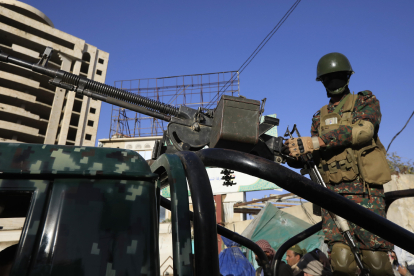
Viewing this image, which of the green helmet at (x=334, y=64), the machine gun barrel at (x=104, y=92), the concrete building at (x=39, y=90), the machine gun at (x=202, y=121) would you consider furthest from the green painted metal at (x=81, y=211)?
the concrete building at (x=39, y=90)

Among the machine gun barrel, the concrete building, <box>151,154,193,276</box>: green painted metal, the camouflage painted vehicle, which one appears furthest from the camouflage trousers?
the concrete building

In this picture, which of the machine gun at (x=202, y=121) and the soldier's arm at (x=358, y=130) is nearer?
the soldier's arm at (x=358, y=130)

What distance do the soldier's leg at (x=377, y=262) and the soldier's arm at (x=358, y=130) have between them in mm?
875

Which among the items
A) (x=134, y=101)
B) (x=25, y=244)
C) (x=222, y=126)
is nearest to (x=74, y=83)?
(x=134, y=101)

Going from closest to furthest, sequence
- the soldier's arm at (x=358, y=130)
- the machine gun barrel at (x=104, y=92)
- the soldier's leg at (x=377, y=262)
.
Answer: the soldier's leg at (x=377, y=262) < the soldier's arm at (x=358, y=130) < the machine gun barrel at (x=104, y=92)

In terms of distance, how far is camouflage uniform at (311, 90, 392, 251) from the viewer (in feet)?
7.68

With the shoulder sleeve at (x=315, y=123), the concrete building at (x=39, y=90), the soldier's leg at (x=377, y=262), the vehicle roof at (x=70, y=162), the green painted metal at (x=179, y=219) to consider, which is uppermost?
the concrete building at (x=39, y=90)

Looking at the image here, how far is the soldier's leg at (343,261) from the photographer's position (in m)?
2.33

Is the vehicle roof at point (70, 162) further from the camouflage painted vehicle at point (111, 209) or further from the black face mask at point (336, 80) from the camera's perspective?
the black face mask at point (336, 80)

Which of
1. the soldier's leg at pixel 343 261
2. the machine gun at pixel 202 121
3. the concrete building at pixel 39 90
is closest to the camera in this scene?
the soldier's leg at pixel 343 261

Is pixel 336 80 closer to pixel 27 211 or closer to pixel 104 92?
pixel 27 211

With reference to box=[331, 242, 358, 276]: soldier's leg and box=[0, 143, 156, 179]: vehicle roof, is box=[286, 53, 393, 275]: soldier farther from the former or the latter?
box=[0, 143, 156, 179]: vehicle roof

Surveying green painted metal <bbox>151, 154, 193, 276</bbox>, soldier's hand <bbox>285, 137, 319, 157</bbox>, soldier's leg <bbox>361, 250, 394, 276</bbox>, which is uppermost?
soldier's hand <bbox>285, 137, 319, 157</bbox>

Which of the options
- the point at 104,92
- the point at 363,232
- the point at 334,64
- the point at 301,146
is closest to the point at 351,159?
the point at 301,146
